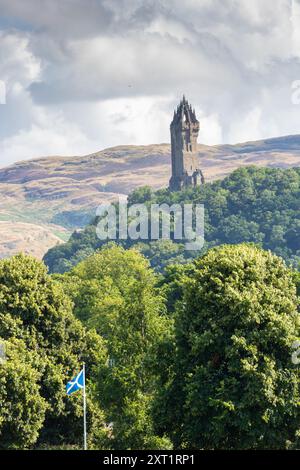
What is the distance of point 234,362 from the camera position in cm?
4591

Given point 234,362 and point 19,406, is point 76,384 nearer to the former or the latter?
point 19,406

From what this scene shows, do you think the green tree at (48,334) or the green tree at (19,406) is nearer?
the green tree at (19,406)

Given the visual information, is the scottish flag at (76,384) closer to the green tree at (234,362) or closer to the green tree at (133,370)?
the green tree at (133,370)

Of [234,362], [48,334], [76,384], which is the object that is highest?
[234,362]

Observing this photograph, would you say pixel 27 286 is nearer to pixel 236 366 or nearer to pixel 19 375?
pixel 19 375

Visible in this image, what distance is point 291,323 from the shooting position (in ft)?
156

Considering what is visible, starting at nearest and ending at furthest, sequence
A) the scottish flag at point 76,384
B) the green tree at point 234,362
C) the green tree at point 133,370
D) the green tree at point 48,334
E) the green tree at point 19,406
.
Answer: the green tree at point 234,362, the green tree at point 133,370, the green tree at point 19,406, the scottish flag at point 76,384, the green tree at point 48,334

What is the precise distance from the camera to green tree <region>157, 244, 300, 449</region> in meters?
45.2

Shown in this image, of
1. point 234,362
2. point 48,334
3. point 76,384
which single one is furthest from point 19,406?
point 234,362

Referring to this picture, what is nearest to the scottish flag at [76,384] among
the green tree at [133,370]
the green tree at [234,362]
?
the green tree at [133,370]

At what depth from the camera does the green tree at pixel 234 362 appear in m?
45.2

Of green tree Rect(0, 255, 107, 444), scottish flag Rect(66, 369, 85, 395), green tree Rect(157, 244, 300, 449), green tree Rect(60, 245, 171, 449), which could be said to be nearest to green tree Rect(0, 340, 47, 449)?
scottish flag Rect(66, 369, 85, 395)

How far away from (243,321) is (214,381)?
10.5ft
